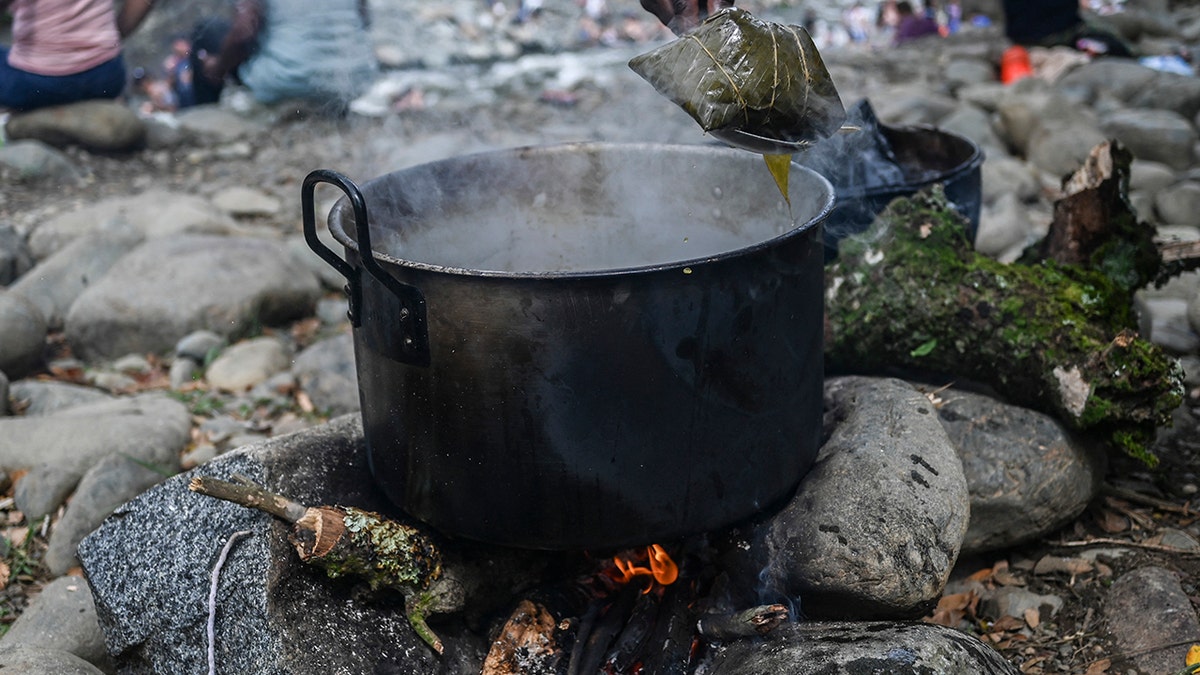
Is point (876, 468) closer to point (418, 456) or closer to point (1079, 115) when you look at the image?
point (418, 456)

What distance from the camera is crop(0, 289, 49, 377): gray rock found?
16.9 feet

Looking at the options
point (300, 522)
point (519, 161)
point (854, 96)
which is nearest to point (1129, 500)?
point (519, 161)

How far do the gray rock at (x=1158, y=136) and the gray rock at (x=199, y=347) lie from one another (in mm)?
6340

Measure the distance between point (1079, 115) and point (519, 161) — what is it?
20.9 ft

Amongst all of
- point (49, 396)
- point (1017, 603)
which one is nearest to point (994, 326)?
point (1017, 603)

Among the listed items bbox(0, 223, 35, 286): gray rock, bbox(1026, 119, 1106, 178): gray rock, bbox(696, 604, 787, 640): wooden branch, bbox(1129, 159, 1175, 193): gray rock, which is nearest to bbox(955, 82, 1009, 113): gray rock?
bbox(1026, 119, 1106, 178): gray rock

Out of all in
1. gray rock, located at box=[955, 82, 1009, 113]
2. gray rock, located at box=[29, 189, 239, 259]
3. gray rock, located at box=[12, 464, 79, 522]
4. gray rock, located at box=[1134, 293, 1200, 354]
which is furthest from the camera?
gray rock, located at box=[955, 82, 1009, 113]

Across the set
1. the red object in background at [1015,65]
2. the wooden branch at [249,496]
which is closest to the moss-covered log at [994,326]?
the wooden branch at [249,496]

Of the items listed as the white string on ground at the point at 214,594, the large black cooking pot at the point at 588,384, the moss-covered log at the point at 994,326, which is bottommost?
the white string on ground at the point at 214,594

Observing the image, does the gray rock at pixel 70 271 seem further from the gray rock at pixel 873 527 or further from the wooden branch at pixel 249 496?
the gray rock at pixel 873 527

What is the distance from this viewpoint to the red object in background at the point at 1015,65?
10250 mm

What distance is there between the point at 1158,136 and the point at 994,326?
4917 millimetres

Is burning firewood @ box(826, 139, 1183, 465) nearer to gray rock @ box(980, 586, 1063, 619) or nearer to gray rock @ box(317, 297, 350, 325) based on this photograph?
gray rock @ box(980, 586, 1063, 619)

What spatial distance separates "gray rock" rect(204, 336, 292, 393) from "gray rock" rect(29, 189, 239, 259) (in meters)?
1.74
